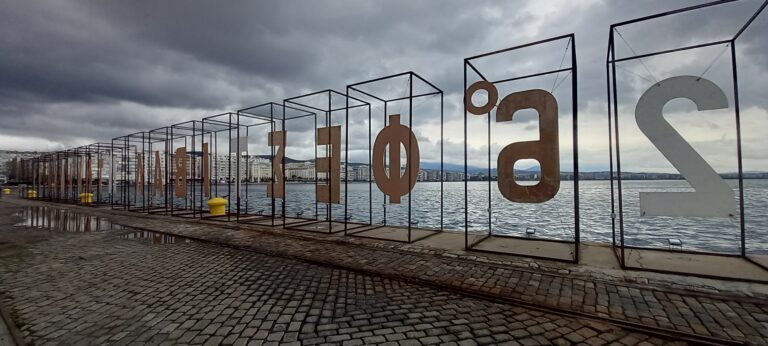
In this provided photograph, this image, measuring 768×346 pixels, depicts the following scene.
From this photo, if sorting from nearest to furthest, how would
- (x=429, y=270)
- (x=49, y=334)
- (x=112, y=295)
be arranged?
1. (x=49, y=334)
2. (x=112, y=295)
3. (x=429, y=270)

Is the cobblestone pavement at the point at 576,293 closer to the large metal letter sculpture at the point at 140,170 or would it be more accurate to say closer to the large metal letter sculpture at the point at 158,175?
the large metal letter sculpture at the point at 158,175

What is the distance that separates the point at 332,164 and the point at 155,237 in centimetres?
747

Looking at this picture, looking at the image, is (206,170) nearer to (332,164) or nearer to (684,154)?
(332,164)

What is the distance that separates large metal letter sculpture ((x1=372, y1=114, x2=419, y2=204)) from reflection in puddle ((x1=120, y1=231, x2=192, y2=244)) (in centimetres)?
738

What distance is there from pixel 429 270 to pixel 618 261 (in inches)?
171

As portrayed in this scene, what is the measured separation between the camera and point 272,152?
14.1 m

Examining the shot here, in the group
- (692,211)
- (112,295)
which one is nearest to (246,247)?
(112,295)

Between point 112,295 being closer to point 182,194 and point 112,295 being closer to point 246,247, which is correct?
point 246,247

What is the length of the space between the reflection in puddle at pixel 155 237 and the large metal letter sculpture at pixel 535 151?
36.1ft

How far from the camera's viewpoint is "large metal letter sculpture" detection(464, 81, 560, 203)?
7945 mm

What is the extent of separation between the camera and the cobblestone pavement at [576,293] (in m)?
4.62


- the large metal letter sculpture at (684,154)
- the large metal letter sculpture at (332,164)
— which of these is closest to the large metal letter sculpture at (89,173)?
the large metal letter sculpture at (332,164)

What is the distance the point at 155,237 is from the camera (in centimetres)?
1255

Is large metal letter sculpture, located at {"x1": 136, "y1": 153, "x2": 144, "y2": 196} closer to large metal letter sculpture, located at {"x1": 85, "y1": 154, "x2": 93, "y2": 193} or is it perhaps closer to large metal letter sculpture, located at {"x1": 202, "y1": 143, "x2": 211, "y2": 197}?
large metal letter sculpture, located at {"x1": 202, "y1": 143, "x2": 211, "y2": 197}
